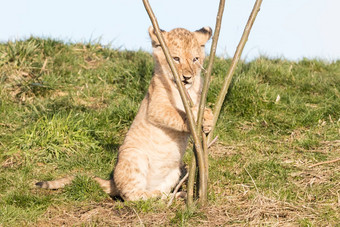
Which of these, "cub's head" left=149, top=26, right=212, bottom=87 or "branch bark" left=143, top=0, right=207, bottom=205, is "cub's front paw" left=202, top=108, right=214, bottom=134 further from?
"cub's head" left=149, top=26, right=212, bottom=87

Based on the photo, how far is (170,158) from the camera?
16.5ft

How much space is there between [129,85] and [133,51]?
1993 millimetres

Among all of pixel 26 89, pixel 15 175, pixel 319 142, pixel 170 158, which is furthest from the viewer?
pixel 26 89

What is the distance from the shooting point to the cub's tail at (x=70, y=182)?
4970mm

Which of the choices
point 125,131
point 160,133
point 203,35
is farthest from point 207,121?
point 125,131

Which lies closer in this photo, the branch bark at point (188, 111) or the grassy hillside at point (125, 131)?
the branch bark at point (188, 111)

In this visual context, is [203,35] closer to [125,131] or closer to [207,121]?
[207,121]

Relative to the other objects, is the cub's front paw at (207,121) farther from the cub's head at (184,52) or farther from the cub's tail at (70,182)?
the cub's tail at (70,182)

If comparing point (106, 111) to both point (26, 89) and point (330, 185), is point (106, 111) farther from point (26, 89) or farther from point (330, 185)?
point (330, 185)

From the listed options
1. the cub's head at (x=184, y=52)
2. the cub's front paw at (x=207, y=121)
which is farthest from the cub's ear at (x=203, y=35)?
the cub's front paw at (x=207, y=121)

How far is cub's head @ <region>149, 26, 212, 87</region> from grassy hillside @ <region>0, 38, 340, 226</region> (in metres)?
1.30

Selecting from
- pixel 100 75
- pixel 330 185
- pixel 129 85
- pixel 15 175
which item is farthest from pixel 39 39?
pixel 330 185

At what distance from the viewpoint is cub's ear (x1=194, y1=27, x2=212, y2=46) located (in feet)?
17.1

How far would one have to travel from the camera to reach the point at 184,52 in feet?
15.6
